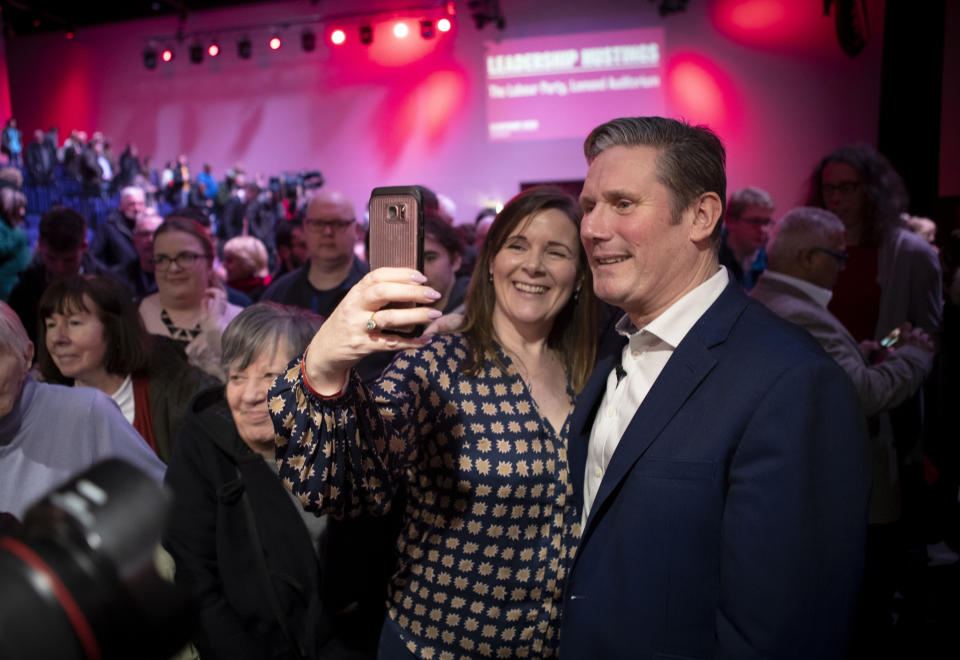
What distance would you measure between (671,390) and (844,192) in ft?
7.31

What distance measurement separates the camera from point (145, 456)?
5.39 ft

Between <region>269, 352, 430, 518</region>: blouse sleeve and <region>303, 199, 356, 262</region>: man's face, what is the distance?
2273mm

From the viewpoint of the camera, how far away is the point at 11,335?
1493 mm

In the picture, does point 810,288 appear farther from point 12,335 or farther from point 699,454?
point 12,335

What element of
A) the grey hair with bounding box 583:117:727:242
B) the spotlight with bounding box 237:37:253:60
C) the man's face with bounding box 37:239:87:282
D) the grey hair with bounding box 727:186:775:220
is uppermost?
the spotlight with bounding box 237:37:253:60

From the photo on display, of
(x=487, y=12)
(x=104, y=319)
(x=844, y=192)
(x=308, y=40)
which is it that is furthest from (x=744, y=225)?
(x=308, y=40)

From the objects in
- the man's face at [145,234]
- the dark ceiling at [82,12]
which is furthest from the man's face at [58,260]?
the dark ceiling at [82,12]

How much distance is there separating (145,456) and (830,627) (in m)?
1.51

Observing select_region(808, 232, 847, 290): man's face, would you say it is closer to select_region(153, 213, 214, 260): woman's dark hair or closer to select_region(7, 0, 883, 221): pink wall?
select_region(153, 213, 214, 260): woman's dark hair

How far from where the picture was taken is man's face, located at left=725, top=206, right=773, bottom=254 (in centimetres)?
386

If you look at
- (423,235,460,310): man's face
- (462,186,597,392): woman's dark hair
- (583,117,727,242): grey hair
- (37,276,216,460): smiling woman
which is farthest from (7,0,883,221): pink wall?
(583,117,727,242): grey hair

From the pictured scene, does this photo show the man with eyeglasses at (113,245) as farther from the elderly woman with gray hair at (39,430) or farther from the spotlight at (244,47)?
the spotlight at (244,47)

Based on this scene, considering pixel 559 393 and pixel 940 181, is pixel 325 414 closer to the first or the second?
pixel 559 393

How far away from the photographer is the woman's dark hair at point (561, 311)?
1.57 m
